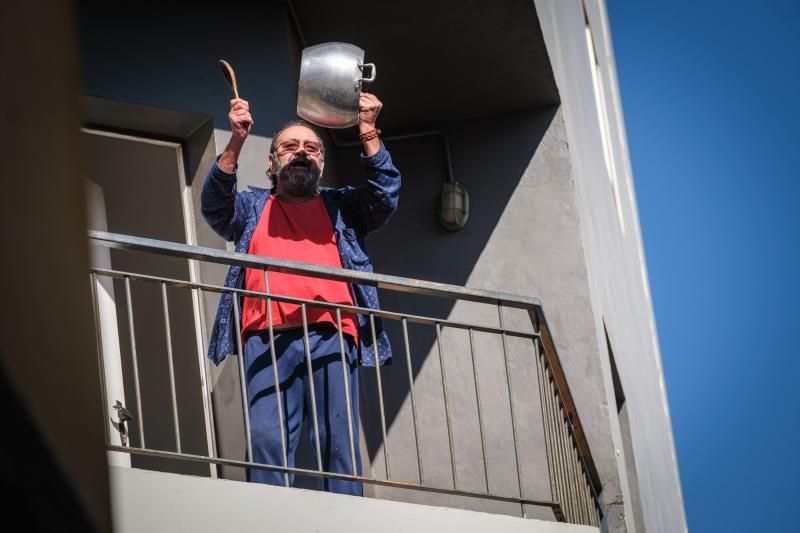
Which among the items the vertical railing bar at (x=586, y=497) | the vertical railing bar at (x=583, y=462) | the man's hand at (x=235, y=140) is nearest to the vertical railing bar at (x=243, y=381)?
the man's hand at (x=235, y=140)

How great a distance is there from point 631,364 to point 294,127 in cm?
631

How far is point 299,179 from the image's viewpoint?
5.55m

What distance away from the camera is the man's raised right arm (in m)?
5.26

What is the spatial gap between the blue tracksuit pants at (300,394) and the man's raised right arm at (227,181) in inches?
20.8

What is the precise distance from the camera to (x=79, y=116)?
129 cm

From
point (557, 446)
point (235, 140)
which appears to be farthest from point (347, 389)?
point (557, 446)

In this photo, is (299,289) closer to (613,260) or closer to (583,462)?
(583,462)

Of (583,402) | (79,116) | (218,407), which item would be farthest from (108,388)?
(79,116)

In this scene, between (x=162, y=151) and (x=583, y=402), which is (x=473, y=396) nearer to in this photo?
(x=583, y=402)

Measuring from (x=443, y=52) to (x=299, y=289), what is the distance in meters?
2.47

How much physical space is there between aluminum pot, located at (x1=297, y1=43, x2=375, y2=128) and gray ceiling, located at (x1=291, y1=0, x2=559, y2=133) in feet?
4.29

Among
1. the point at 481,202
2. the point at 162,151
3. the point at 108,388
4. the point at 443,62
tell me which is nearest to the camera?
the point at 108,388

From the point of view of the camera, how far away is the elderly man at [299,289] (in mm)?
5133

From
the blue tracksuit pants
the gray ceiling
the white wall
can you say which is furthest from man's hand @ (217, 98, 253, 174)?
the white wall
